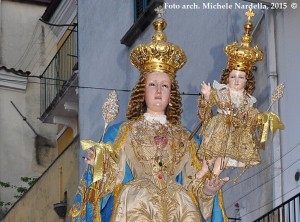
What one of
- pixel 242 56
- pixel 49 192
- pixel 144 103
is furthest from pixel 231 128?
pixel 49 192

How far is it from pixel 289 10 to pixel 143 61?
2.88 m

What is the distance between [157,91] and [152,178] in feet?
2.28

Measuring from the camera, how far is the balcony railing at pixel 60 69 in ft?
65.4

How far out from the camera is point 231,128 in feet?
Result: 30.2

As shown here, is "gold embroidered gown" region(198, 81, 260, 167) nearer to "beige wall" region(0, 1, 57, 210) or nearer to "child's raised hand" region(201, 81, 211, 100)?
"child's raised hand" region(201, 81, 211, 100)

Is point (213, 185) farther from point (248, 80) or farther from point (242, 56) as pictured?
point (242, 56)

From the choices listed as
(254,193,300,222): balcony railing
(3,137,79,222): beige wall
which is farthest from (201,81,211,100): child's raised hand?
(3,137,79,222): beige wall

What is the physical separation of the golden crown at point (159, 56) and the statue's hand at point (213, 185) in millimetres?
975

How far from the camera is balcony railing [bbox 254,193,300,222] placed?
1135cm

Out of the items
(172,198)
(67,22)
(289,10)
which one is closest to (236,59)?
(172,198)

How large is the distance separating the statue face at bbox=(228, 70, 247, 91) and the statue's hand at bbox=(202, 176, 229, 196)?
0.67 m

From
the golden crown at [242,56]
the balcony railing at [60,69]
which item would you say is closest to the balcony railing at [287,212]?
the golden crown at [242,56]

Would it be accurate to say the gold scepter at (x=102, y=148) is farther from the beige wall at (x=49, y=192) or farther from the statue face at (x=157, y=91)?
the beige wall at (x=49, y=192)

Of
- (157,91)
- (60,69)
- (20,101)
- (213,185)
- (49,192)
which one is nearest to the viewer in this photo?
(213,185)
